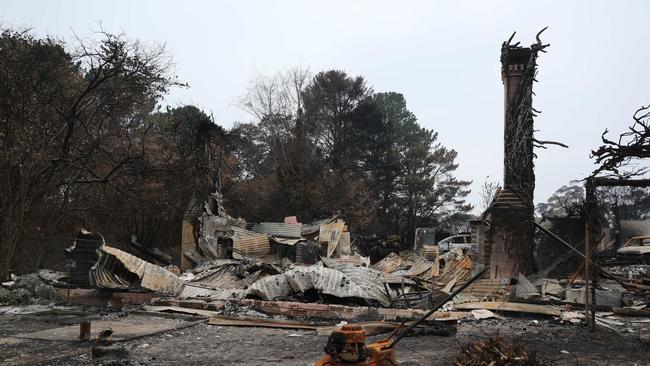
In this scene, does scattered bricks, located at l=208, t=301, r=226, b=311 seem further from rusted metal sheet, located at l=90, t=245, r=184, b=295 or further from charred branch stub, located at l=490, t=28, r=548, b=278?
charred branch stub, located at l=490, t=28, r=548, b=278

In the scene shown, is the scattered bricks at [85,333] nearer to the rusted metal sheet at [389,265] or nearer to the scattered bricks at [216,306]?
the scattered bricks at [216,306]

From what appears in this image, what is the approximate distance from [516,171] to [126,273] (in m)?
9.84

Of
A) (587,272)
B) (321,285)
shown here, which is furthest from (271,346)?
(587,272)

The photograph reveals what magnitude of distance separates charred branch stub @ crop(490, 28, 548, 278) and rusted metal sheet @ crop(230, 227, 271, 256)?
863 centimetres

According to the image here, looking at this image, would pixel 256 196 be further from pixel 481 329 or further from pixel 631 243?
pixel 481 329

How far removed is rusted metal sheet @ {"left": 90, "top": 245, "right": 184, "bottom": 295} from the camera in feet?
40.1

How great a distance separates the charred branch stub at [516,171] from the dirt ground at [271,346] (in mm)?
3572

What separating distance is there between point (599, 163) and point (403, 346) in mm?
3913

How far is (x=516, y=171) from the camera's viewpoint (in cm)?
1386

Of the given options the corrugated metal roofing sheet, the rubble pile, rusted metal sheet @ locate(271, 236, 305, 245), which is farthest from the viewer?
rusted metal sheet @ locate(271, 236, 305, 245)

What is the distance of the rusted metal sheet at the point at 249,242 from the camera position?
18.8 m

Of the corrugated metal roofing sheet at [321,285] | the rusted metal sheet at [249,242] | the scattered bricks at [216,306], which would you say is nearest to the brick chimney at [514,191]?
the corrugated metal roofing sheet at [321,285]

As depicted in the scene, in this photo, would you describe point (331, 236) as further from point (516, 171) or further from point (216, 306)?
point (216, 306)

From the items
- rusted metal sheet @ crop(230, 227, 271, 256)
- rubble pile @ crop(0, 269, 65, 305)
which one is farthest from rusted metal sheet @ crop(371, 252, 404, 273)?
rubble pile @ crop(0, 269, 65, 305)
